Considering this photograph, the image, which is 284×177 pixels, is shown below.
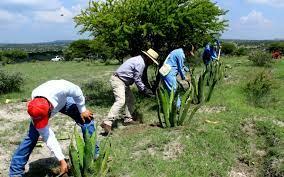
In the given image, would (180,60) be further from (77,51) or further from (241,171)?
(77,51)

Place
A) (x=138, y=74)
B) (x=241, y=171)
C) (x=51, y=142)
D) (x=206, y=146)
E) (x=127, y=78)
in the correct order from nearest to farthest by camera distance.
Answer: (x=51, y=142) < (x=241, y=171) < (x=206, y=146) < (x=138, y=74) < (x=127, y=78)

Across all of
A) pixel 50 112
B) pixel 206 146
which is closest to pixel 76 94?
pixel 50 112

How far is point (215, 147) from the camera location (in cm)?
740

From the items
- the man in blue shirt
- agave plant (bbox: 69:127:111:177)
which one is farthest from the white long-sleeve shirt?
the man in blue shirt

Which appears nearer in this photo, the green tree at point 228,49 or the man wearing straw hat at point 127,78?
the man wearing straw hat at point 127,78

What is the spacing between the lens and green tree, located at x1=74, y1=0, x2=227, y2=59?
11008 mm

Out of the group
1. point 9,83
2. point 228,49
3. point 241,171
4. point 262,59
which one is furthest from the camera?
point 228,49

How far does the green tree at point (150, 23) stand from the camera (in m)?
11.0

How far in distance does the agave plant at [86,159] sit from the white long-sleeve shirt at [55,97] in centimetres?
24

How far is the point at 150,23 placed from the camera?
11008mm

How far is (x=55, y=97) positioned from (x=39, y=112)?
408 mm

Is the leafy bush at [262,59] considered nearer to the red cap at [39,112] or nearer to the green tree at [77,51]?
the red cap at [39,112]

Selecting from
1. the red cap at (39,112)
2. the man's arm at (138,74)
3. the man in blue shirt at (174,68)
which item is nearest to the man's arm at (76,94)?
the red cap at (39,112)

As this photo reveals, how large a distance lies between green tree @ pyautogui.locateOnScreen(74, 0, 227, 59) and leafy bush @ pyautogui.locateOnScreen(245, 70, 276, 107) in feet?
5.63
